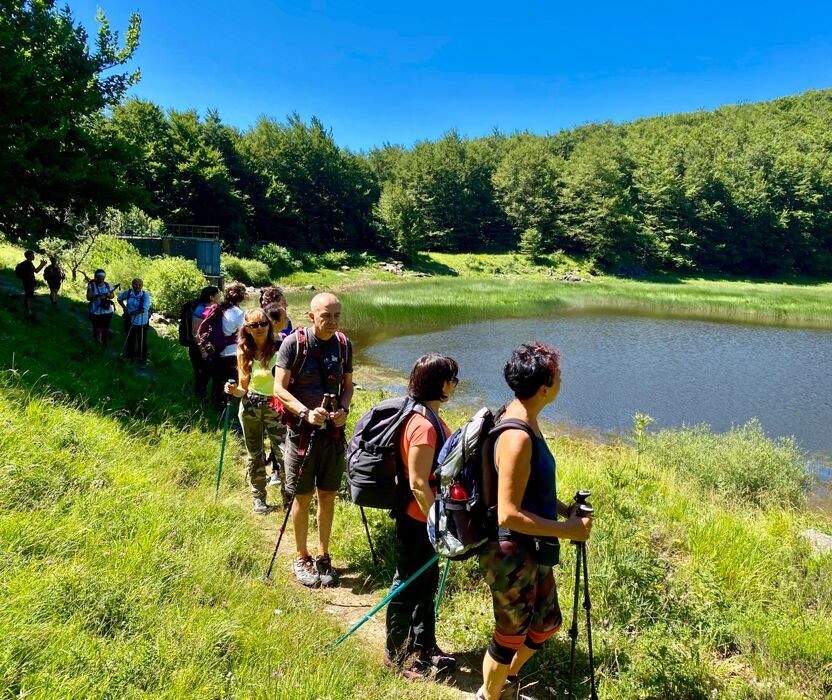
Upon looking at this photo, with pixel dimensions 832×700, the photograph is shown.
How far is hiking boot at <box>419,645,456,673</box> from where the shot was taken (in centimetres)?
314

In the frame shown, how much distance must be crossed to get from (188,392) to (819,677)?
8599 millimetres

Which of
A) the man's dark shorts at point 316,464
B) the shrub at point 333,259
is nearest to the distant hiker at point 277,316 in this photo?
the man's dark shorts at point 316,464

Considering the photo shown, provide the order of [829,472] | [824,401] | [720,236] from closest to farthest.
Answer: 1. [829,472]
2. [824,401]
3. [720,236]

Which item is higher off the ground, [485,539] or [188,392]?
Answer: [485,539]

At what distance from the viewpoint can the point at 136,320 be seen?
9.22m

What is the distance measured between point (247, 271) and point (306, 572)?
114 feet

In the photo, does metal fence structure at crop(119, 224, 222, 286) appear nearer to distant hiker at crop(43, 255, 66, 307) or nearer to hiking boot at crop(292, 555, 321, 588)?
distant hiker at crop(43, 255, 66, 307)

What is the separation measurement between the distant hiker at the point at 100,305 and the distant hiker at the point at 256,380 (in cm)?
603

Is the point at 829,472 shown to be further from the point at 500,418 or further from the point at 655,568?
the point at 500,418

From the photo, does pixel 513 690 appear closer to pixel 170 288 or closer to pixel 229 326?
pixel 229 326

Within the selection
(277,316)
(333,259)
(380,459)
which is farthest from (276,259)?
(380,459)

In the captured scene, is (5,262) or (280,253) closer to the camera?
(5,262)

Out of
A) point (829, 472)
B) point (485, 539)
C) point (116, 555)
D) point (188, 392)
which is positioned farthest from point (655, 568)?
point (829, 472)

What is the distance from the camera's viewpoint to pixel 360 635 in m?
3.53
